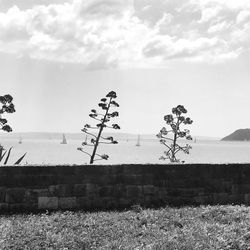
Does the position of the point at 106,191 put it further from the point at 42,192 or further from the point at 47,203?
the point at 42,192

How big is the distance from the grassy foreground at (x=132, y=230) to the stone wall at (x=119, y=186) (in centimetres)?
79

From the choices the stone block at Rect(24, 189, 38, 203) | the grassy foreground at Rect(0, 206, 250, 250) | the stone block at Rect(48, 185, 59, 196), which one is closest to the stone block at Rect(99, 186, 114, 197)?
the grassy foreground at Rect(0, 206, 250, 250)

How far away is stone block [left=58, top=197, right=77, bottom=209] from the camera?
37.5 ft

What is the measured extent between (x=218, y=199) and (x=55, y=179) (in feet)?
14.9

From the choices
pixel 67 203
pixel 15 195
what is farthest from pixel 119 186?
pixel 15 195

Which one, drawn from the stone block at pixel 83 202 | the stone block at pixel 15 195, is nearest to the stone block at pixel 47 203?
the stone block at pixel 15 195

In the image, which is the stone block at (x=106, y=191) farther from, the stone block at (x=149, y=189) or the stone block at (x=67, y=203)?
the stone block at (x=149, y=189)

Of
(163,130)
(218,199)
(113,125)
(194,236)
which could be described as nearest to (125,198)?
(218,199)

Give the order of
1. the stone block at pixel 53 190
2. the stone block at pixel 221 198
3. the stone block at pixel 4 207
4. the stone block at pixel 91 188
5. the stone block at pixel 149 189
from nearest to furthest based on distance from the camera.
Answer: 1. the stone block at pixel 4 207
2. the stone block at pixel 53 190
3. the stone block at pixel 91 188
4. the stone block at pixel 149 189
5. the stone block at pixel 221 198

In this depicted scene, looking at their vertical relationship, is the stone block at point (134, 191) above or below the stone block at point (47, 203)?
above

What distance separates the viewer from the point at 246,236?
8.77 meters

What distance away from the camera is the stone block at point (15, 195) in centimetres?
1118

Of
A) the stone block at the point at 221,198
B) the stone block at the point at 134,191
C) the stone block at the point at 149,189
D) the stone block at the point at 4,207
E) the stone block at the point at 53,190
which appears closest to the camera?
the stone block at the point at 4,207

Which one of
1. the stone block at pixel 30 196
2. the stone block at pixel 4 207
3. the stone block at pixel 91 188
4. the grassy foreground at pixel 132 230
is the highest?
the stone block at pixel 91 188
